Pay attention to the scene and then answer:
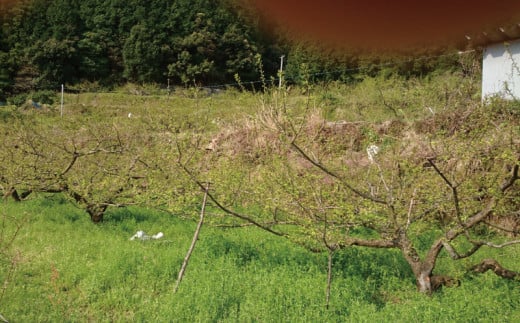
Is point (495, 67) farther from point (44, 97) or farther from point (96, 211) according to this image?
point (44, 97)

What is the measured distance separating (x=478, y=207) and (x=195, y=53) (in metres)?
42.7

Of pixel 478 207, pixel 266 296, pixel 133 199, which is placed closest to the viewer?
pixel 266 296

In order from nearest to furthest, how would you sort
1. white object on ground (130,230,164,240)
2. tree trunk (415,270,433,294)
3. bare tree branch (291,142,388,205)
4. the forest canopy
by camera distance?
bare tree branch (291,142,388,205)
tree trunk (415,270,433,294)
white object on ground (130,230,164,240)
the forest canopy

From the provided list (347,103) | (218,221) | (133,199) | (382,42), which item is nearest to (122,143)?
(133,199)

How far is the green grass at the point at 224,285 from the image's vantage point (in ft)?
14.7

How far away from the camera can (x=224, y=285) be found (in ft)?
16.6

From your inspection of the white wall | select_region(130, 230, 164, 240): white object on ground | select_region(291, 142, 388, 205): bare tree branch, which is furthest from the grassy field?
the white wall

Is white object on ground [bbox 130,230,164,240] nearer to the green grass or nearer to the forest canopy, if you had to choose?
the green grass

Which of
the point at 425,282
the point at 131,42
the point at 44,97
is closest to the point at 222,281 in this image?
the point at 425,282

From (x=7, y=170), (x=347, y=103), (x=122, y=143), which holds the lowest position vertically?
(x=7, y=170)

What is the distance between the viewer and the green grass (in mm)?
4469

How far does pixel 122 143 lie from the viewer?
29.8ft

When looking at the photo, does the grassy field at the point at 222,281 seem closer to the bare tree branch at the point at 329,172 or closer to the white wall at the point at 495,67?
the bare tree branch at the point at 329,172

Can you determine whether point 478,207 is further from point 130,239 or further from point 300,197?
point 130,239
